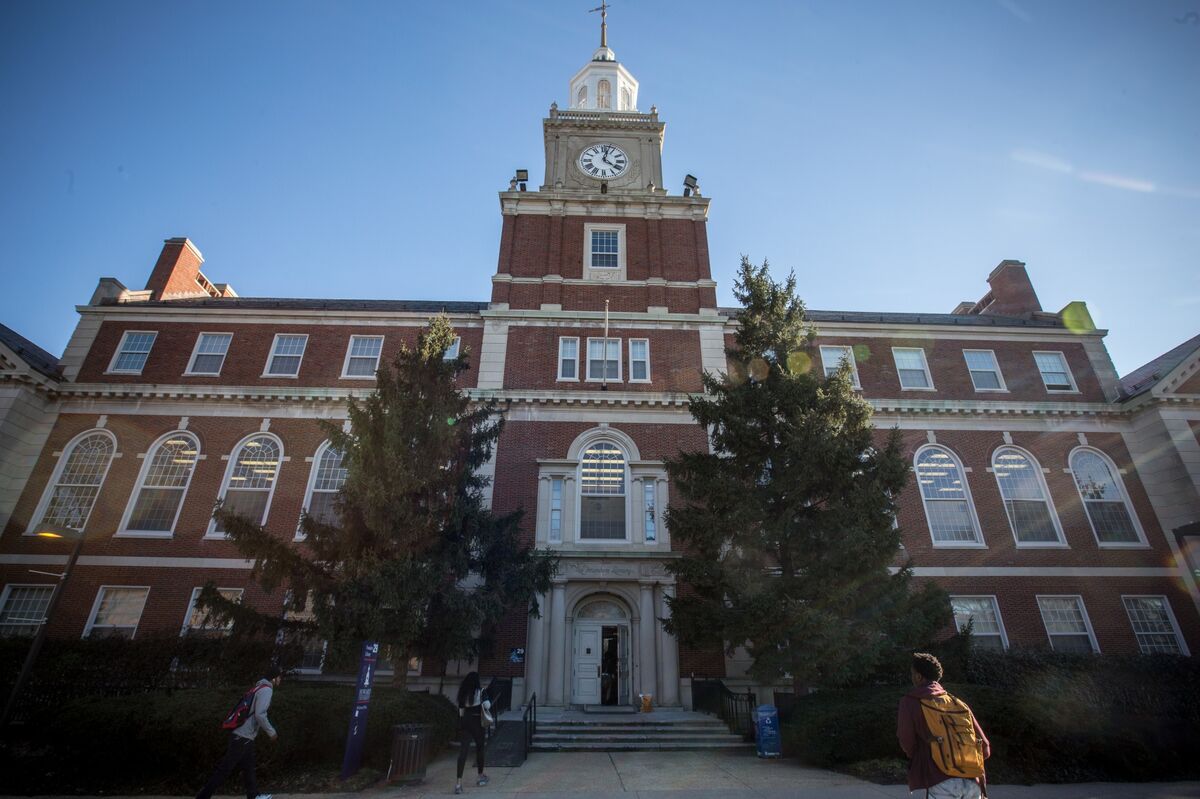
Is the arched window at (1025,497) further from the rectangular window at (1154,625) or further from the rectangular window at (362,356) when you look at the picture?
the rectangular window at (362,356)

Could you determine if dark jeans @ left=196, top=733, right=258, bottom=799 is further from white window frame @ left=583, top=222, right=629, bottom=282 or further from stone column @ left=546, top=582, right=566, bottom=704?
white window frame @ left=583, top=222, right=629, bottom=282

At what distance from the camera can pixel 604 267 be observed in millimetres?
25328

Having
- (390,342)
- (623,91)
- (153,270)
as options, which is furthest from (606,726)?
(623,91)

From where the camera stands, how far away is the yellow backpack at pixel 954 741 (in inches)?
226

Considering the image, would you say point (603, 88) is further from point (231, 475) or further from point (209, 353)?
point (231, 475)

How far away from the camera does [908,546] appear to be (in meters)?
20.5

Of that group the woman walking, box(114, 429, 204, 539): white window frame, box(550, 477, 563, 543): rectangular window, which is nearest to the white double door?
box(550, 477, 563, 543): rectangular window

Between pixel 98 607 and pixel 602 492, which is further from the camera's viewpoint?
pixel 602 492

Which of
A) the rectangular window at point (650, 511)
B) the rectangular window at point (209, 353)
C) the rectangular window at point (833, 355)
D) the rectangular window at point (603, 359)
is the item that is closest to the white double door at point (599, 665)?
the rectangular window at point (650, 511)

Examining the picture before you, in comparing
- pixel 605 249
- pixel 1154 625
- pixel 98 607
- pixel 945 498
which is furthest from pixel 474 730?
pixel 1154 625

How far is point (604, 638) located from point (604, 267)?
1438cm

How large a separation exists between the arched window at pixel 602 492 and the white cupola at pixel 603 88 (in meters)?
18.6

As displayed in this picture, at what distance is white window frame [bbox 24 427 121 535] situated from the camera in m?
20.1

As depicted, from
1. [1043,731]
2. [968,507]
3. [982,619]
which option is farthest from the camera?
[968,507]
